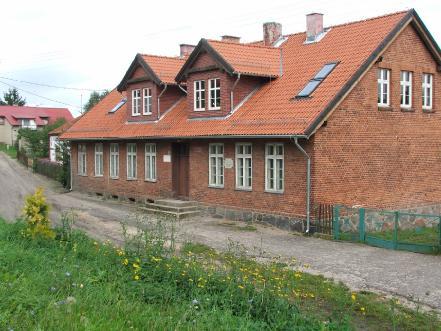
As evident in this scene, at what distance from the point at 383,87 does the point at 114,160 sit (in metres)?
14.9

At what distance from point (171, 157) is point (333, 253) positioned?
36.8 feet

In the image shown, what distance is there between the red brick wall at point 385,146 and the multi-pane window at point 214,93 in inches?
228

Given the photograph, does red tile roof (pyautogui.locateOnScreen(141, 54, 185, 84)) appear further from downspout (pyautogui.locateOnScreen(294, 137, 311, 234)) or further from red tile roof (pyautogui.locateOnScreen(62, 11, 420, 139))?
downspout (pyautogui.locateOnScreen(294, 137, 311, 234))

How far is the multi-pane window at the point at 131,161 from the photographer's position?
92.1 feet

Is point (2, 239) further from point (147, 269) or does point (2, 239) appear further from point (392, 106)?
point (392, 106)

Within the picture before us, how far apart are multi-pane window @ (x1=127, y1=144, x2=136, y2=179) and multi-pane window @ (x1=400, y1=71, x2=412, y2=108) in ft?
42.6

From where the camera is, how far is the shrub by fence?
4068 centimetres

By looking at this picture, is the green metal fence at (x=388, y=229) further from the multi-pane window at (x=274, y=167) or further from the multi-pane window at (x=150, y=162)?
the multi-pane window at (x=150, y=162)

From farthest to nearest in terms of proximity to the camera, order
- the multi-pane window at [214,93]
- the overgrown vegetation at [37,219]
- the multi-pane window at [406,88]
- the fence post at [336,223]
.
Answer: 1. the multi-pane window at [214,93]
2. the multi-pane window at [406,88]
3. the fence post at [336,223]
4. the overgrown vegetation at [37,219]

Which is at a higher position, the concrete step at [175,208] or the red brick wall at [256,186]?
the red brick wall at [256,186]

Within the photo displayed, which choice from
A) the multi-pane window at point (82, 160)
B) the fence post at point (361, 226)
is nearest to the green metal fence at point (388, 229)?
the fence post at point (361, 226)

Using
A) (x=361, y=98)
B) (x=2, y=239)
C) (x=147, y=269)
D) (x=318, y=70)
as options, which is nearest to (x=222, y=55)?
(x=318, y=70)

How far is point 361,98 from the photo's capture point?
19.9 meters

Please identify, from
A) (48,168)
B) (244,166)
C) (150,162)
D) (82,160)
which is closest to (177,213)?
(244,166)
